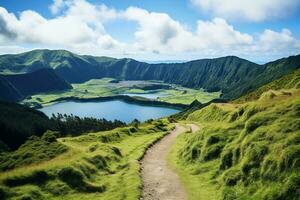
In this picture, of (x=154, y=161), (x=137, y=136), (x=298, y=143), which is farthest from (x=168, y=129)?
(x=298, y=143)

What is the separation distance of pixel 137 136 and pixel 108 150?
30.5 metres

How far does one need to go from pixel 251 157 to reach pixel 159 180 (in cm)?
1249

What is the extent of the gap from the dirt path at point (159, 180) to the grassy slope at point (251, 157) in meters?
1.37

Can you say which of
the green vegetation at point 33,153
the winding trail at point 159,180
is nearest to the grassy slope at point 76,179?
the winding trail at point 159,180

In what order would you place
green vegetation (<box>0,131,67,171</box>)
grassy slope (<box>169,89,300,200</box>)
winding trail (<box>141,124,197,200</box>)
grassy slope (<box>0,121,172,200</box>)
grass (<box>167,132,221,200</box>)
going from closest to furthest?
grassy slope (<box>169,89,300,200</box>)
grassy slope (<box>0,121,172,200</box>)
grass (<box>167,132,221,200</box>)
winding trail (<box>141,124,197,200</box>)
green vegetation (<box>0,131,67,171</box>)

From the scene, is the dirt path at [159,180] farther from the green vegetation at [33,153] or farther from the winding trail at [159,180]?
the green vegetation at [33,153]

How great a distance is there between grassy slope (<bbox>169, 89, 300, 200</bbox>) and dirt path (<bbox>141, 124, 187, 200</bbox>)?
1373 mm

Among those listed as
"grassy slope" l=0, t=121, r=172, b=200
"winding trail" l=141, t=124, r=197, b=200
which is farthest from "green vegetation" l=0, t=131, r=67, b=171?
"winding trail" l=141, t=124, r=197, b=200

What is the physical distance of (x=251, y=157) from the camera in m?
38.2

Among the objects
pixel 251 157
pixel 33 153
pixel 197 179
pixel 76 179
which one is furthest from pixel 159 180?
pixel 33 153

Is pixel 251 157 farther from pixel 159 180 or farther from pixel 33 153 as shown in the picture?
pixel 33 153

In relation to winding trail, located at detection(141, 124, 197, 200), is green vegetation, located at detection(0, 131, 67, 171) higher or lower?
higher

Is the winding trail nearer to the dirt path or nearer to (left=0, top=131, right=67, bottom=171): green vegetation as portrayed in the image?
the dirt path

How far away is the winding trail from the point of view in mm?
38656
